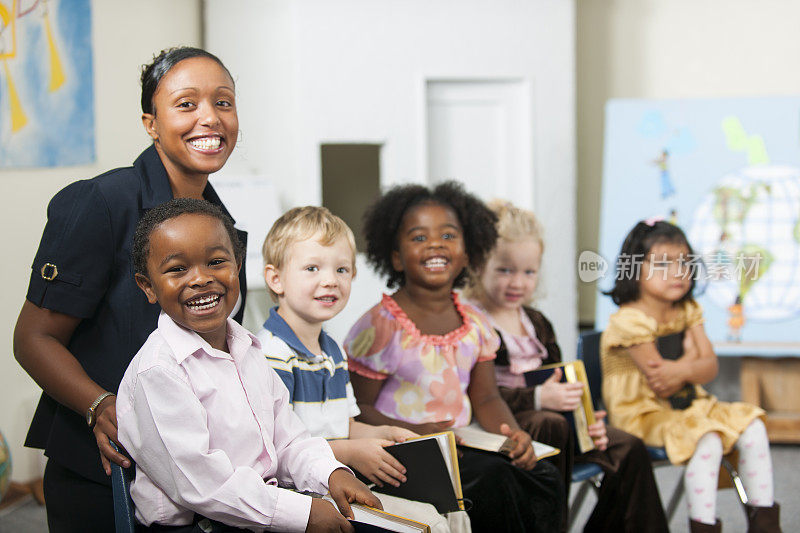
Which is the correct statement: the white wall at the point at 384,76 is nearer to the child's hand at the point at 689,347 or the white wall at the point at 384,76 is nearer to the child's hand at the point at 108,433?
the child's hand at the point at 689,347

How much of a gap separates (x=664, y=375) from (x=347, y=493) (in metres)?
1.43

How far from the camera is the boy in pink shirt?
1.27 m

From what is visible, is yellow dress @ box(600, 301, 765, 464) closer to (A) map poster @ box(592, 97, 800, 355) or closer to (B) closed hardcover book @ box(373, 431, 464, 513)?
(B) closed hardcover book @ box(373, 431, 464, 513)

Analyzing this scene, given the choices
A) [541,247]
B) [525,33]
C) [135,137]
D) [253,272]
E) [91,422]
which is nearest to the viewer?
[91,422]

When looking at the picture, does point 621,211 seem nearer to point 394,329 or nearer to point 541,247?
point 541,247

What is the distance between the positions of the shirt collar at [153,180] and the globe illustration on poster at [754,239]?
3.05 metres

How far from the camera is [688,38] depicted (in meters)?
4.82

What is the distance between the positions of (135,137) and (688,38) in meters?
3.41

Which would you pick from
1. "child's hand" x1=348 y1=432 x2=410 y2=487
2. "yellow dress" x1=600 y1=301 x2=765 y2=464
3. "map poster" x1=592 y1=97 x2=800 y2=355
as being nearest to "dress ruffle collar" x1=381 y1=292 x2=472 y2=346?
"child's hand" x1=348 y1=432 x2=410 y2=487

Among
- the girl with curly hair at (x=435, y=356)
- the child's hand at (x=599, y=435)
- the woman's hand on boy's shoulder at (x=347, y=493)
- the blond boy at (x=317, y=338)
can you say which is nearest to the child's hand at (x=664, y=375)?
the child's hand at (x=599, y=435)

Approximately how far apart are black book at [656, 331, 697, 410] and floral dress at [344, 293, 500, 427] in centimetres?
80

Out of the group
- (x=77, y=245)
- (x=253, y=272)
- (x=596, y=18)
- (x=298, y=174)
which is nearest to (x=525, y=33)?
(x=596, y=18)

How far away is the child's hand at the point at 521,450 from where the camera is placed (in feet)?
6.28

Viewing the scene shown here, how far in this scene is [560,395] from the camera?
222cm
